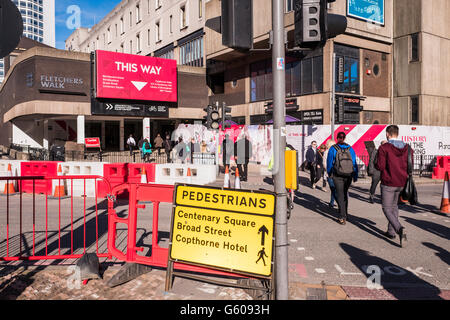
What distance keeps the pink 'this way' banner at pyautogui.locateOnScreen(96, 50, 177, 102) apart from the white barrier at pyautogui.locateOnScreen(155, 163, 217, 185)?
1951cm

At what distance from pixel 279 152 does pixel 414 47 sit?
27.4m

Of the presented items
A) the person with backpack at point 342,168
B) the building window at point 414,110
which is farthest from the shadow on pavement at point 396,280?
the building window at point 414,110

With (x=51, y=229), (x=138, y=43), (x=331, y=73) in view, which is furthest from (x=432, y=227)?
(x=138, y=43)

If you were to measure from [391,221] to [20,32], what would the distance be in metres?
6.06

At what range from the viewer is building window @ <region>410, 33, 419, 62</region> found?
25844 millimetres

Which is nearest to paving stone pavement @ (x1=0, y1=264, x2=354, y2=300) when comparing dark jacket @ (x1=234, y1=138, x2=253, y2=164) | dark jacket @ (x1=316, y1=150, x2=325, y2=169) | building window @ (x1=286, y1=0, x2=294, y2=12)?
dark jacket @ (x1=316, y1=150, x2=325, y2=169)

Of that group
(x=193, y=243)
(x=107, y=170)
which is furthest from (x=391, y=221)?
(x=107, y=170)

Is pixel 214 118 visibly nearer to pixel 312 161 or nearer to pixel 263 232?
pixel 312 161

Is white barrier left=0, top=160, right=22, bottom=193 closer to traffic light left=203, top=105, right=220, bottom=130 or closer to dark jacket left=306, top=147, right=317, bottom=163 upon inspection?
traffic light left=203, top=105, right=220, bottom=130

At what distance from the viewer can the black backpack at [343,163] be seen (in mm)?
7391
